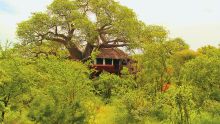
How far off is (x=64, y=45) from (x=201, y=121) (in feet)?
84.3

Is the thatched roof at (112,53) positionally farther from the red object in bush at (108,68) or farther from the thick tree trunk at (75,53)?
the thick tree trunk at (75,53)

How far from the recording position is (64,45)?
4216 centimetres

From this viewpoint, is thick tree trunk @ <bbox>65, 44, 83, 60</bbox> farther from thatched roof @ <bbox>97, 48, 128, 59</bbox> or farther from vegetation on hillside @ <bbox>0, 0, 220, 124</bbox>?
vegetation on hillside @ <bbox>0, 0, 220, 124</bbox>

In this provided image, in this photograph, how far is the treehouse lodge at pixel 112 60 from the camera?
144 feet

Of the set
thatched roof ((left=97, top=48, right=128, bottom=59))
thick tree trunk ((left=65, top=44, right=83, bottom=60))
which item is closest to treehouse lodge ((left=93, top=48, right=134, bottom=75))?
thatched roof ((left=97, top=48, right=128, bottom=59))

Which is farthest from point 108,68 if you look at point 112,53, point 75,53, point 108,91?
point 108,91

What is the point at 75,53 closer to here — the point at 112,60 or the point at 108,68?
the point at 108,68

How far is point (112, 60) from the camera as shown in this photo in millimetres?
45281

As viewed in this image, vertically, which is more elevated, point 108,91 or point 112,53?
point 112,53

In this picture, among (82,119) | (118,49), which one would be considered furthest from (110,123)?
(118,49)

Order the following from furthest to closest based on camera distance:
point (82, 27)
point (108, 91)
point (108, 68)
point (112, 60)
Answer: point (112, 60) < point (108, 68) < point (82, 27) < point (108, 91)

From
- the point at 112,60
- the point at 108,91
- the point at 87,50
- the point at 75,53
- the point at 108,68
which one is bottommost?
the point at 108,91

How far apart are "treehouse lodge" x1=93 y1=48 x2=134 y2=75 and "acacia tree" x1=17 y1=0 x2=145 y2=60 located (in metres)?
3.25

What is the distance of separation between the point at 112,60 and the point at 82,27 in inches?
339
